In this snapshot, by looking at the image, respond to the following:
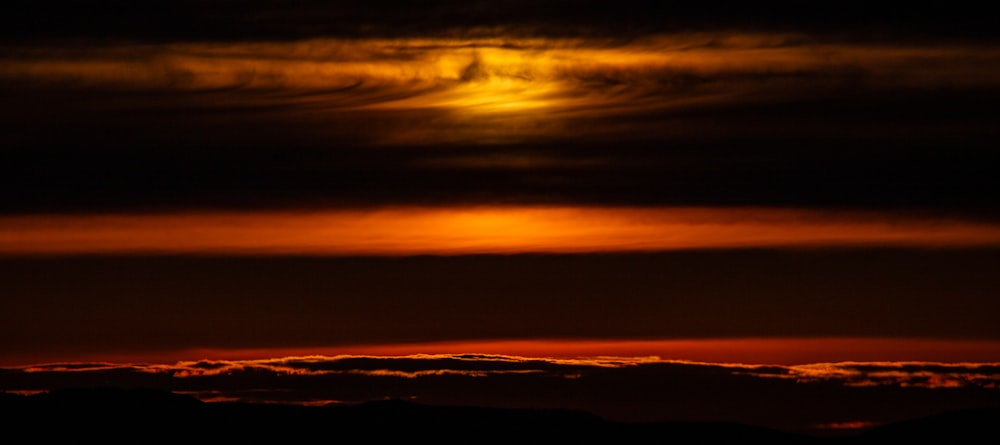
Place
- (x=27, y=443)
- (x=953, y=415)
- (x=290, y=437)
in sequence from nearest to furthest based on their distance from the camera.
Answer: (x=27, y=443), (x=290, y=437), (x=953, y=415)

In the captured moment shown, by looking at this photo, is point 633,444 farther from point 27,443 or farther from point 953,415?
point 27,443

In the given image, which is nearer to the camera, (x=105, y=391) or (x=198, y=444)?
(x=198, y=444)

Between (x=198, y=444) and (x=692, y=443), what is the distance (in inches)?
→ 1814

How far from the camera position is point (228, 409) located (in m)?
192

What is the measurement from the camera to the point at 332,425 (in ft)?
630

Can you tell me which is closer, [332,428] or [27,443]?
[27,443]

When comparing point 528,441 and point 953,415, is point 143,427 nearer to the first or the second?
point 528,441

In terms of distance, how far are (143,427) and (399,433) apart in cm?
2317

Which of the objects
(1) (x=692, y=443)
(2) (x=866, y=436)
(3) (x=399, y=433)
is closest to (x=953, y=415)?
(2) (x=866, y=436)

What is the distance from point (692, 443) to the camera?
192 metres

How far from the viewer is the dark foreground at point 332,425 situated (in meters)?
183

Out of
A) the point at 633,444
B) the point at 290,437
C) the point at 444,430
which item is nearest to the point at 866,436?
the point at 633,444

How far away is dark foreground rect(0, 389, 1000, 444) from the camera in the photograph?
600ft

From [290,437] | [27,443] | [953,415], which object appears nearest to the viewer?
[27,443]
